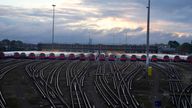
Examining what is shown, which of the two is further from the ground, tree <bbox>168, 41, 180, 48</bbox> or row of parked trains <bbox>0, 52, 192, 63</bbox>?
tree <bbox>168, 41, 180, 48</bbox>

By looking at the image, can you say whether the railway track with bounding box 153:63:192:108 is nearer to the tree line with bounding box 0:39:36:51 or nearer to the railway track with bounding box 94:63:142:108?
the railway track with bounding box 94:63:142:108

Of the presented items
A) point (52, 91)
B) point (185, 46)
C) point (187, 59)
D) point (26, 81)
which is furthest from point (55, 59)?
point (185, 46)

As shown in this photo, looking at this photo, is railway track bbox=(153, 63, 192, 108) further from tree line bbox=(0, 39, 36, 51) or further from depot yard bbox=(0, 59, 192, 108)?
tree line bbox=(0, 39, 36, 51)

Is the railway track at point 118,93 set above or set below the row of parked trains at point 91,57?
below

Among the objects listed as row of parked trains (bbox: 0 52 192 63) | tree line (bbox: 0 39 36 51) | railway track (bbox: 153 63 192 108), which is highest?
tree line (bbox: 0 39 36 51)

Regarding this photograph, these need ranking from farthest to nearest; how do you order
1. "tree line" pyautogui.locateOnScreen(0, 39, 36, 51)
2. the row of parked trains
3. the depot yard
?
"tree line" pyautogui.locateOnScreen(0, 39, 36, 51)
the row of parked trains
the depot yard

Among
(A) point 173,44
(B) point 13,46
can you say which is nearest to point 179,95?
(B) point 13,46

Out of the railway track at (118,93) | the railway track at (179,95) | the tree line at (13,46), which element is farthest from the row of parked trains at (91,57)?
the tree line at (13,46)

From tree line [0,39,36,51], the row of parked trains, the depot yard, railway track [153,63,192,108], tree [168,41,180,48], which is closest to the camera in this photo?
the depot yard

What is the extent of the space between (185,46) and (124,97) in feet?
345

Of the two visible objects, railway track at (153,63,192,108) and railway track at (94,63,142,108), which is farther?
railway track at (153,63,192,108)

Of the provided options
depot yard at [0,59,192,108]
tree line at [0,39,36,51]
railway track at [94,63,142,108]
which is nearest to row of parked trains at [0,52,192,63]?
depot yard at [0,59,192,108]

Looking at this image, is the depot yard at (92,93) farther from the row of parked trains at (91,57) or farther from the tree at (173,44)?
the tree at (173,44)

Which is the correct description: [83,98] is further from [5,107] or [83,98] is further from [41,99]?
[5,107]
